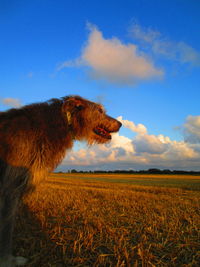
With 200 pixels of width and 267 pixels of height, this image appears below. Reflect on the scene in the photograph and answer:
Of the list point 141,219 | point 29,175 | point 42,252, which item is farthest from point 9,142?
point 141,219

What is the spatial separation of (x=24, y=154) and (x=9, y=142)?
29cm

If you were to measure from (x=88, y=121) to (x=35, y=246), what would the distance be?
253 cm

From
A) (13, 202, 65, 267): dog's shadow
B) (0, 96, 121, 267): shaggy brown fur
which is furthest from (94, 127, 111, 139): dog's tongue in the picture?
(13, 202, 65, 267): dog's shadow

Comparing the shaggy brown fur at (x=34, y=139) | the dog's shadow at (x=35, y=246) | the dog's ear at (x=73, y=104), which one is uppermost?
the dog's ear at (x=73, y=104)

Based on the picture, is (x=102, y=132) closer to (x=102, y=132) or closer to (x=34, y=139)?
(x=102, y=132)

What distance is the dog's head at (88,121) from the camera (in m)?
3.90

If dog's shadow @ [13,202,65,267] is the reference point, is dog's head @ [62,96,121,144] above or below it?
above

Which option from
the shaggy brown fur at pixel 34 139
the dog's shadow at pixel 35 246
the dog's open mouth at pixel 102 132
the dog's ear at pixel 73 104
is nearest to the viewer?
the shaggy brown fur at pixel 34 139

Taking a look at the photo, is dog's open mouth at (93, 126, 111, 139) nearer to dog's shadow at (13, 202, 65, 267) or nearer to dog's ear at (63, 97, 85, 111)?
dog's ear at (63, 97, 85, 111)

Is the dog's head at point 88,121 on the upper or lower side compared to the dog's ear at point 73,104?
lower

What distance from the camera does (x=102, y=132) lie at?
433cm

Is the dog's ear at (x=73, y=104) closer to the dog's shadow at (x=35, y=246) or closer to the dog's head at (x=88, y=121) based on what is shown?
the dog's head at (x=88, y=121)

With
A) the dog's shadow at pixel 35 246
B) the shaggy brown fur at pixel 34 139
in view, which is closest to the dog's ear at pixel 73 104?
the shaggy brown fur at pixel 34 139

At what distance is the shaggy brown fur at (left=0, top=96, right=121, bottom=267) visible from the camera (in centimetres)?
311
